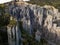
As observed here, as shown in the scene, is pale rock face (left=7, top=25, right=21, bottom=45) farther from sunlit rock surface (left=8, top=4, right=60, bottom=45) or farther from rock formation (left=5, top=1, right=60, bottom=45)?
rock formation (left=5, top=1, right=60, bottom=45)

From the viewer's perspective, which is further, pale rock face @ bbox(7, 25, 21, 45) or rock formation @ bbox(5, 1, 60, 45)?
rock formation @ bbox(5, 1, 60, 45)

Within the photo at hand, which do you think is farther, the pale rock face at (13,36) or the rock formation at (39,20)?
the rock formation at (39,20)

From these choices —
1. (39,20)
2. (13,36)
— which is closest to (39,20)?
(39,20)

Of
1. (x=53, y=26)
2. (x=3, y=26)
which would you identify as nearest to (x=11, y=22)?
(x=3, y=26)

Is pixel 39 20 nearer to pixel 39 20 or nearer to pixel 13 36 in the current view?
pixel 39 20

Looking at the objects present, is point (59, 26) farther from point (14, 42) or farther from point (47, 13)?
point (14, 42)

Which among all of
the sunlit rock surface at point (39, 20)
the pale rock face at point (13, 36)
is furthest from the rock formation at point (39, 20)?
the pale rock face at point (13, 36)

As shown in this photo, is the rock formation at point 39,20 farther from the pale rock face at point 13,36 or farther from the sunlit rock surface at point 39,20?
the pale rock face at point 13,36

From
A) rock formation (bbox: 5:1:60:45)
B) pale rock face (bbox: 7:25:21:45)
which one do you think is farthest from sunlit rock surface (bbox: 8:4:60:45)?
pale rock face (bbox: 7:25:21:45)

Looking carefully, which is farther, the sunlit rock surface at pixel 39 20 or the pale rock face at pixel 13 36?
the sunlit rock surface at pixel 39 20

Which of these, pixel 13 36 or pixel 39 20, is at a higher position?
pixel 13 36

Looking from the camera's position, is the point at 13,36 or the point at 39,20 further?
the point at 39,20
